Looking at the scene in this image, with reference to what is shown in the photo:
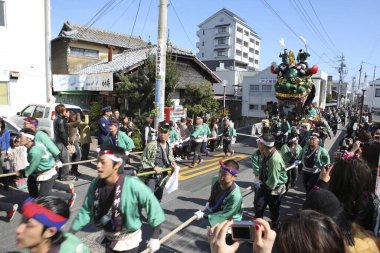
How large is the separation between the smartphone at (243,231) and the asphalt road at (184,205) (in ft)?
6.73

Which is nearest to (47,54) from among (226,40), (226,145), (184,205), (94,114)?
(94,114)

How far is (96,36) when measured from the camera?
71.1 ft

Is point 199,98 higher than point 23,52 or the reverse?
the reverse

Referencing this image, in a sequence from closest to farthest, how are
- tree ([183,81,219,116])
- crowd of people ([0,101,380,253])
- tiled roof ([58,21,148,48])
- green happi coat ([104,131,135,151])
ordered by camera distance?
crowd of people ([0,101,380,253]) < green happi coat ([104,131,135,151]) < tree ([183,81,219,116]) < tiled roof ([58,21,148,48])

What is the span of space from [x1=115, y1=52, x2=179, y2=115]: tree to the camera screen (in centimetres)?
A: 1159

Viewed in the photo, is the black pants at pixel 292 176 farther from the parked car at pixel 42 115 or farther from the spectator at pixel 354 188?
the parked car at pixel 42 115

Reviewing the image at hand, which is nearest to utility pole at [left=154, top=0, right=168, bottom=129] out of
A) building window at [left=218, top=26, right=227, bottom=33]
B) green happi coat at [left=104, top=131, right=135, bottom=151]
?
green happi coat at [left=104, top=131, right=135, bottom=151]

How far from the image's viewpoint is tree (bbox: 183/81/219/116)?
1686 cm

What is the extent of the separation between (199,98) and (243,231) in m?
15.4

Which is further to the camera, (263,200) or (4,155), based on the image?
(4,155)

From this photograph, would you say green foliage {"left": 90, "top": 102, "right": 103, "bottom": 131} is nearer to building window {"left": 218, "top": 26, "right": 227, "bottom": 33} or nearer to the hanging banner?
the hanging banner

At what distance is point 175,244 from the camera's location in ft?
15.8

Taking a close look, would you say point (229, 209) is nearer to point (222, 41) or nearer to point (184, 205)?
point (184, 205)

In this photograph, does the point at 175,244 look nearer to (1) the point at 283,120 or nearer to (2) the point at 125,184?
(2) the point at 125,184
